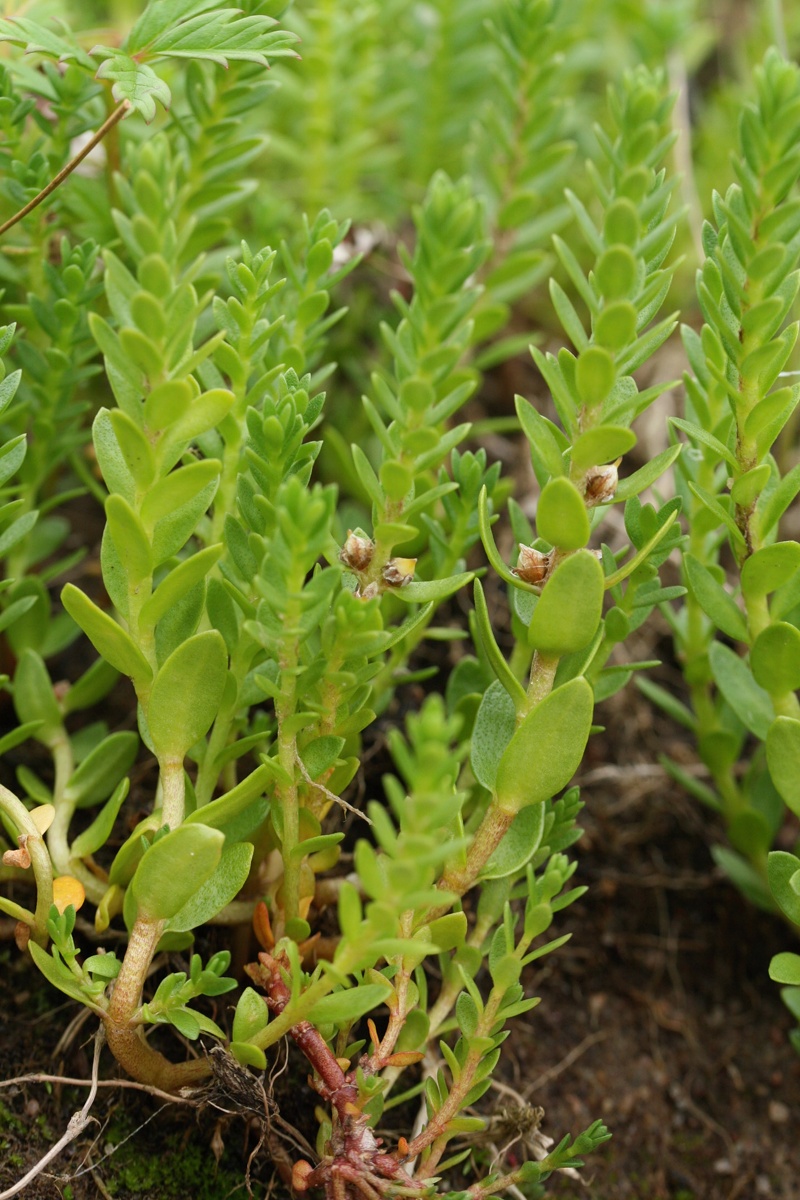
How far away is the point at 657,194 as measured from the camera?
111cm

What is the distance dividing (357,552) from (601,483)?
0.26 m

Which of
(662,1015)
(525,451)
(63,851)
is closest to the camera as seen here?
(63,851)

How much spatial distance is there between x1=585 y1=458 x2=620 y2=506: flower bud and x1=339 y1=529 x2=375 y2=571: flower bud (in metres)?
0.24

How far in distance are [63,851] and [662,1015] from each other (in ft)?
2.99

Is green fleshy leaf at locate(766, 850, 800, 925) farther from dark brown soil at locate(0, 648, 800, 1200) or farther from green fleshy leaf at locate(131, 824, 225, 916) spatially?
green fleshy leaf at locate(131, 824, 225, 916)

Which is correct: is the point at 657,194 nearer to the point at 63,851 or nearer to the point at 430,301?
the point at 430,301

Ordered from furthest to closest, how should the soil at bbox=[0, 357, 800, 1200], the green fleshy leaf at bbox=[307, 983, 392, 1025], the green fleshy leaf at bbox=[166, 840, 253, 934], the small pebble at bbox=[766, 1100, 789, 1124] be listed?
the small pebble at bbox=[766, 1100, 789, 1124] < the soil at bbox=[0, 357, 800, 1200] < the green fleshy leaf at bbox=[166, 840, 253, 934] < the green fleshy leaf at bbox=[307, 983, 392, 1025]

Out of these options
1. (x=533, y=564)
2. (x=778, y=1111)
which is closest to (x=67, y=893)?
(x=533, y=564)

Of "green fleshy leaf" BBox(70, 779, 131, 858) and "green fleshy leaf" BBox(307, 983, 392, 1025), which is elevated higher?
"green fleshy leaf" BBox(70, 779, 131, 858)

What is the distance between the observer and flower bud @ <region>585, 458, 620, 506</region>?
1099mm

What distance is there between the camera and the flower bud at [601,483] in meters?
1.10

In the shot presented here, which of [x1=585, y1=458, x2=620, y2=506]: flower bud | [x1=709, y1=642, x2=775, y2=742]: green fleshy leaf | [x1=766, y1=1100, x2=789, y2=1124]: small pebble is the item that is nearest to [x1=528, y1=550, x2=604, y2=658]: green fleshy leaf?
[x1=585, y1=458, x2=620, y2=506]: flower bud

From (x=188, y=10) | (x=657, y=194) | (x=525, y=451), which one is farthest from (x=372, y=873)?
(x=525, y=451)

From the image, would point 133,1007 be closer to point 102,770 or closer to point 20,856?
point 20,856
